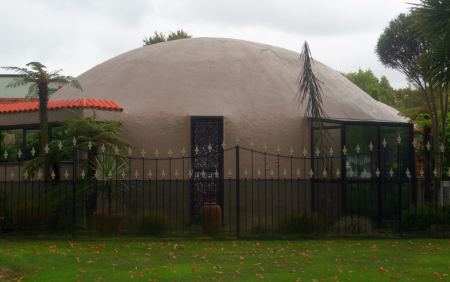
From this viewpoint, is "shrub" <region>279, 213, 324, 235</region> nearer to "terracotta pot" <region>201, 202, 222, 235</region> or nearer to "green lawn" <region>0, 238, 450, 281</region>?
"green lawn" <region>0, 238, 450, 281</region>

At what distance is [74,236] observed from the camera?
573 inches

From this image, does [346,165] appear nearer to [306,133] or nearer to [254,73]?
[306,133]

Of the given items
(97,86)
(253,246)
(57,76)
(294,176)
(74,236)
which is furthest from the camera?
(97,86)

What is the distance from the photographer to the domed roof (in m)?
18.9

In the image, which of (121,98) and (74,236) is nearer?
(74,236)

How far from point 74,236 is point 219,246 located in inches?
123

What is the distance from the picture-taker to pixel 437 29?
14586 millimetres

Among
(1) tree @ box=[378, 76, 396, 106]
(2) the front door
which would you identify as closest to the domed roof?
(2) the front door

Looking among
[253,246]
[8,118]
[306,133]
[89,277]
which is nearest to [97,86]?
[8,118]

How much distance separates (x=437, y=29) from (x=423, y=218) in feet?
13.1

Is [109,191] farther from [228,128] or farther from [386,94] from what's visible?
[386,94]

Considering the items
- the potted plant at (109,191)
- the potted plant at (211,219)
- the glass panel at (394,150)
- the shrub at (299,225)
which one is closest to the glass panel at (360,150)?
the glass panel at (394,150)

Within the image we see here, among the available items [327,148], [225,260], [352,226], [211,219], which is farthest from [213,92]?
[225,260]

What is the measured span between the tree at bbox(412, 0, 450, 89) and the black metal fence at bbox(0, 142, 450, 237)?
177 cm
